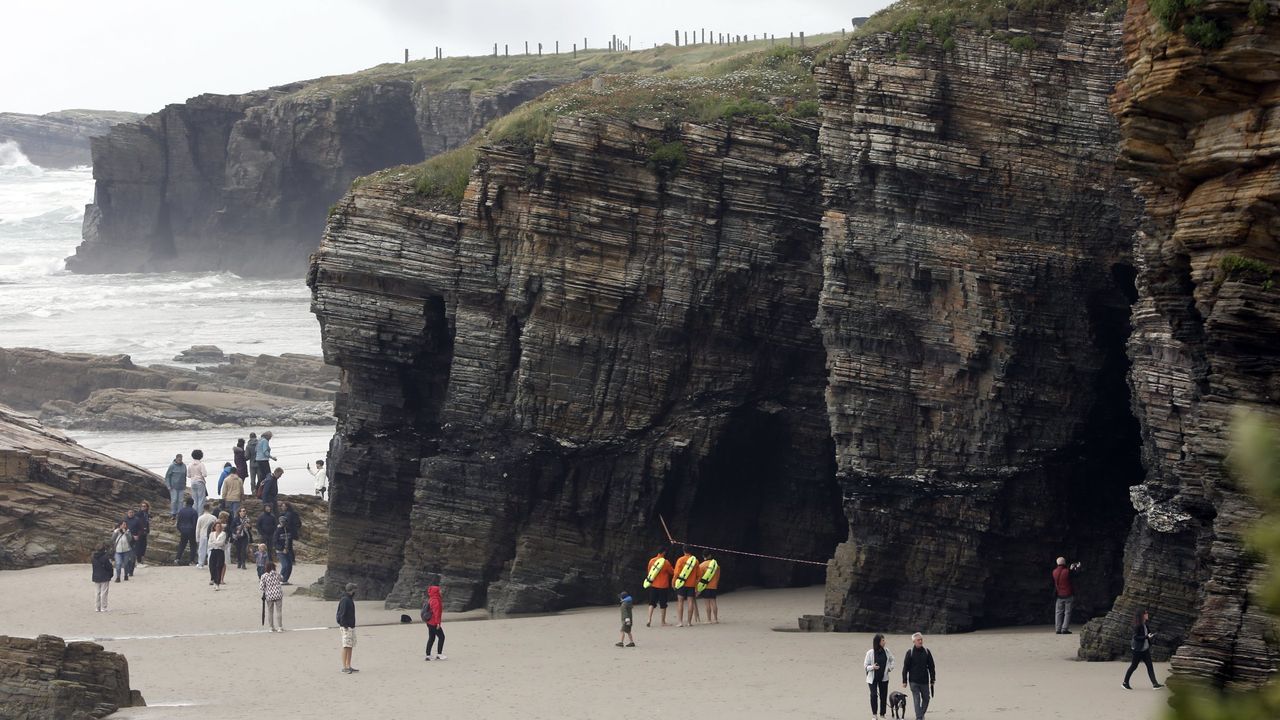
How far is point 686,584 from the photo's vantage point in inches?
1215

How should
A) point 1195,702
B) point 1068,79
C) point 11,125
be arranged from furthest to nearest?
point 11,125, point 1068,79, point 1195,702

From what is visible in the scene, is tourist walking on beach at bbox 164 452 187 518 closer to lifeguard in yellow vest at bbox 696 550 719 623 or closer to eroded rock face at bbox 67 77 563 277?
lifeguard in yellow vest at bbox 696 550 719 623

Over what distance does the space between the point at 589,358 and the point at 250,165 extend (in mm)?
84239

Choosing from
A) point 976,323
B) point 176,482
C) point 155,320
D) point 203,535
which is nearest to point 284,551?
point 203,535

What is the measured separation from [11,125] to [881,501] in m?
174

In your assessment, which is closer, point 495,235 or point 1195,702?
point 1195,702

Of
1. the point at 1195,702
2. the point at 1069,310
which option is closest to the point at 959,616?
the point at 1069,310

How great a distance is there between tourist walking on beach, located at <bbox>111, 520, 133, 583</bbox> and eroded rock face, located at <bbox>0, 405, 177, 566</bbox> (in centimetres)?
217

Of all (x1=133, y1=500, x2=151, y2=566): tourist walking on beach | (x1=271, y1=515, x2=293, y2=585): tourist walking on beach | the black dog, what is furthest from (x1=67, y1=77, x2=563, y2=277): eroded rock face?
the black dog

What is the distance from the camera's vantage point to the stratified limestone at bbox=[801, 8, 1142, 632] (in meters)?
27.9

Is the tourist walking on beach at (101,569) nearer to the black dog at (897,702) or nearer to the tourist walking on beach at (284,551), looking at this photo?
the tourist walking on beach at (284,551)

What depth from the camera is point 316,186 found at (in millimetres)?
111688

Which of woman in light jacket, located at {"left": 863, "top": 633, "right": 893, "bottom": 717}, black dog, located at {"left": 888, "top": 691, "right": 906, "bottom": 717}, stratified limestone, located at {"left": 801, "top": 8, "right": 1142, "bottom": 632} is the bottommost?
black dog, located at {"left": 888, "top": 691, "right": 906, "bottom": 717}

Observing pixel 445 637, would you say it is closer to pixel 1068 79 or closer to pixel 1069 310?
pixel 1069 310
